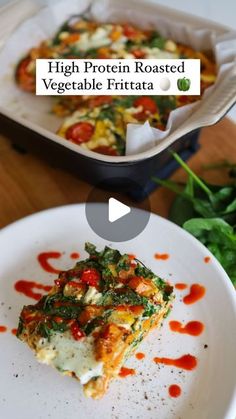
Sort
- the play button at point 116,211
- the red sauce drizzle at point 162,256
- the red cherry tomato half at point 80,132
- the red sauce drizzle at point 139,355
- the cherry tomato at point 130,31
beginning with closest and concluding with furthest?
the red sauce drizzle at point 139,355 < the red sauce drizzle at point 162,256 < the play button at point 116,211 < the red cherry tomato half at point 80,132 < the cherry tomato at point 130,31

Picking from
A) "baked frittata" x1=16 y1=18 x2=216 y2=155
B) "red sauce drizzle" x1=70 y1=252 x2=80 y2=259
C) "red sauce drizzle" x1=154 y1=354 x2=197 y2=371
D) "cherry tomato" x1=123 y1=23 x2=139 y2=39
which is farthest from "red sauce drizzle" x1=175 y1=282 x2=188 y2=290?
"cherry tomato" x1=123 y1=23 x2=139 y2=39

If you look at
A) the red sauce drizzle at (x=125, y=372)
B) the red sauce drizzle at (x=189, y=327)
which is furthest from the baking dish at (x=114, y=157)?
the red sauce drizzle at (x=125, y=372)

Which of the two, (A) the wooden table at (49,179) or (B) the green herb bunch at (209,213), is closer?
(B) the green herb bunch at (209,213)

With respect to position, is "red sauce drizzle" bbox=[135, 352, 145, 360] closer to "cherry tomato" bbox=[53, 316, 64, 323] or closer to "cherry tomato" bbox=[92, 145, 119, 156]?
"cherry tomato" bbox=[53, 316, 64, 323]

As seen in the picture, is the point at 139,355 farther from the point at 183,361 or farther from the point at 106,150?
the point at 106,150

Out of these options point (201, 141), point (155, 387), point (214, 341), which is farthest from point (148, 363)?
point (201, 141)

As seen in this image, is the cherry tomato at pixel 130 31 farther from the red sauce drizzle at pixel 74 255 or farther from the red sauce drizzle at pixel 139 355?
the red sauce drizzle at pixel 139 355
